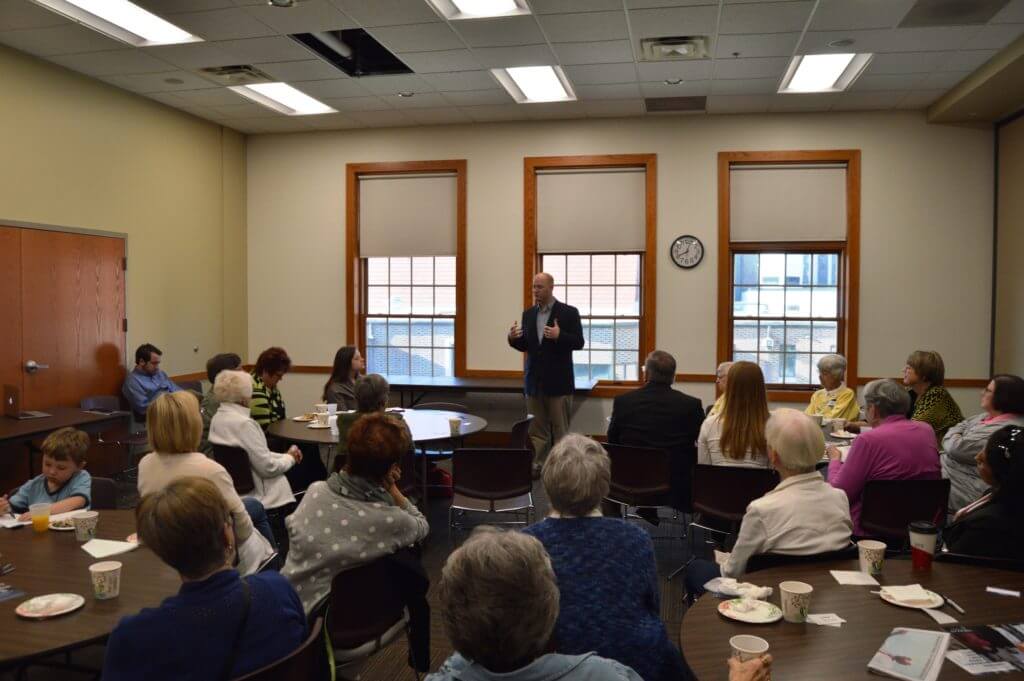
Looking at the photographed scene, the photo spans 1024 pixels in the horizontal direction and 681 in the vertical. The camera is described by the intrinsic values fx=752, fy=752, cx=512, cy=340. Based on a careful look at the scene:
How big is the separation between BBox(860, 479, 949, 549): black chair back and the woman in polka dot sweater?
2117 mm

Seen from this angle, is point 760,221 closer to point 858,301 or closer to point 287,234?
point 858,301

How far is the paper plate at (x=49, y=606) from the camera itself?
2.00m

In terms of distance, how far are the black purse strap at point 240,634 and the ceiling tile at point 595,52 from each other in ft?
17.0

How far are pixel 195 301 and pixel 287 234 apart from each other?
1349 mm

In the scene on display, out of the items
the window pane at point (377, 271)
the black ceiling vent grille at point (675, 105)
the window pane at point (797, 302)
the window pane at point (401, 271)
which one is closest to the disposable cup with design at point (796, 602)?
the black ceiling vent grille at point (675, 105)

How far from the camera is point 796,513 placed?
2.47m

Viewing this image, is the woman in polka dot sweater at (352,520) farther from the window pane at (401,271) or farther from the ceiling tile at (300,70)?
the window pane at (401,271)

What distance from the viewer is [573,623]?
1.87m

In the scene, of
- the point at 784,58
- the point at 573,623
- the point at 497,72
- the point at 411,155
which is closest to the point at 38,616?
the point at 573,623

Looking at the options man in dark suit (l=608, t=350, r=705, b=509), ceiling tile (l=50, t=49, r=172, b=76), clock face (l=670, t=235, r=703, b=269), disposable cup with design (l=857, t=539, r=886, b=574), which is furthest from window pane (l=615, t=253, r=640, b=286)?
disposable cup with design (l=857, t=539, r=886, b=574)

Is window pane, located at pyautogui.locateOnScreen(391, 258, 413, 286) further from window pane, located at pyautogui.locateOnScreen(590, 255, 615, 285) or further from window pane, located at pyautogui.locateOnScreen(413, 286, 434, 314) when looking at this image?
window pane, located at pyautogui.locateOnScreen(590, 255, 615, 285)

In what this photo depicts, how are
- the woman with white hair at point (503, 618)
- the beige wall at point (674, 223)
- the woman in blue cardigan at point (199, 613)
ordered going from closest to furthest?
the woman with white hair at point (503, 618) < the woman in blue cardigan at point (199, 613) < the beige wall at point (674, 223)

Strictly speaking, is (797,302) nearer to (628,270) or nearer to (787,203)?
(787,203)

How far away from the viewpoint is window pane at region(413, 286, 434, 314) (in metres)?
8.69
